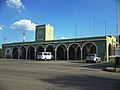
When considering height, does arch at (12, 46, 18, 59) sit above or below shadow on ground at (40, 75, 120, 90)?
above

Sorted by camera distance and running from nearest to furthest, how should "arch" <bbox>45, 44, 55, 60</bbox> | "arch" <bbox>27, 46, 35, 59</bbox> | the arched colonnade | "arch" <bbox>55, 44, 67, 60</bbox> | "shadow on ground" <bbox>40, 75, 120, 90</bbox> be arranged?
"shadow on ground" <bbox>40, 75, 120, 90</bbox>
the arched colonnade
"arch" <bbox>55, 44, 67, 60</bbox>
"arch" <bbox>45, 44, 55, 60</bbox>
"arch" <bbox>27, 46, 35, 59</bbox>

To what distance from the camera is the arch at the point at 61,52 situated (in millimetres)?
57856

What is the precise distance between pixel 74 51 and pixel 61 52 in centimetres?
398

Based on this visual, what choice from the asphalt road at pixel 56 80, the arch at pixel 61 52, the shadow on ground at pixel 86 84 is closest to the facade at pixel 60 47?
the arch at pixel 61 52

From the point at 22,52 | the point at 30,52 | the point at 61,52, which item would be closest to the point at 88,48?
the point at 61,52

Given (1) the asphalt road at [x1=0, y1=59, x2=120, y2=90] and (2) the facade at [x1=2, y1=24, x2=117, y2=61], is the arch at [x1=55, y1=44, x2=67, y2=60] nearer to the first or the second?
(2) the facade at [x1=2, y1=24, x2=117, y2=61]

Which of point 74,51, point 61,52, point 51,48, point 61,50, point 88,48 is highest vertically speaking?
point 51,48

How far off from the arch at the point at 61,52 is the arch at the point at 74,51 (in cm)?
125

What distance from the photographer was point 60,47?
59.5 m

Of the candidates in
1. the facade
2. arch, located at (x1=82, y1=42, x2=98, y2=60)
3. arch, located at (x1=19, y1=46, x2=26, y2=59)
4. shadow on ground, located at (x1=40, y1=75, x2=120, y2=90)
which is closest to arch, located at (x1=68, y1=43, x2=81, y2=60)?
the facade

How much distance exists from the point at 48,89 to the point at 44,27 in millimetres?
55735

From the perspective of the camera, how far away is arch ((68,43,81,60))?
55.8 m

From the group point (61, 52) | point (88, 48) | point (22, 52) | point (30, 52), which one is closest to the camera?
point (88, 48)

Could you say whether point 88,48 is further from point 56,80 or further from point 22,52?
point 56,80
